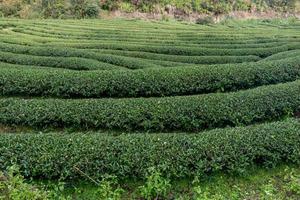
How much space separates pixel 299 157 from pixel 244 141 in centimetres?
181

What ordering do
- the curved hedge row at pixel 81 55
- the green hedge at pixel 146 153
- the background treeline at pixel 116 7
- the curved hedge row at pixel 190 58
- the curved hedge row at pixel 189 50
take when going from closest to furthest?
the green hedge at pixel 146 153 < the curved hedge row at pixel 81 55 < the curved hedge row at pixel 190 58 < the curved hedge row at pixel 189 50 < the background treeline at pixel 116 7

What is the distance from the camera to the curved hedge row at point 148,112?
14.8 metres

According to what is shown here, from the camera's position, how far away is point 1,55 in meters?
25.4

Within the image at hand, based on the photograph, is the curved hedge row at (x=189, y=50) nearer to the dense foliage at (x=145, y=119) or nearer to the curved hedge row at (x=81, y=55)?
the dense foliage at (x=145, y=119)

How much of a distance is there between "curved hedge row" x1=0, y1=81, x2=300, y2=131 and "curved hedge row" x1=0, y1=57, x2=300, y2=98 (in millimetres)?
2118

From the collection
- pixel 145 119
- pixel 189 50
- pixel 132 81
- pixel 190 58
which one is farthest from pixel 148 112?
pixel 189 50

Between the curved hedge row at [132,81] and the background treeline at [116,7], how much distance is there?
34601 millimetres

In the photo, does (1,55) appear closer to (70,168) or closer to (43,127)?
(43,127)

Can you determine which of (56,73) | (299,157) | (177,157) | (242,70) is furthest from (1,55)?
(299,157)

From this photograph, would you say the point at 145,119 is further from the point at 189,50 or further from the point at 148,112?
the point at 189,50

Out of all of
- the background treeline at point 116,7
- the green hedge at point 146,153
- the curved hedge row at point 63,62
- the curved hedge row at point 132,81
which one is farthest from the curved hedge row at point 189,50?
the background treeline at point 116,7

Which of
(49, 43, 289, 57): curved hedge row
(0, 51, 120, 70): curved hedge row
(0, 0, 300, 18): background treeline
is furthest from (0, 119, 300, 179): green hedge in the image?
(0, 0, 300, 18): background treeline

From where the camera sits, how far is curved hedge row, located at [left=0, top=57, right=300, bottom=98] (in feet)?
57.8

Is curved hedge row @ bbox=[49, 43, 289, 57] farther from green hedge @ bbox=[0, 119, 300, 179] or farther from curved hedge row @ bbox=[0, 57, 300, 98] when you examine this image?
green hedge @ bbox=[0, 119, 300, 179]
